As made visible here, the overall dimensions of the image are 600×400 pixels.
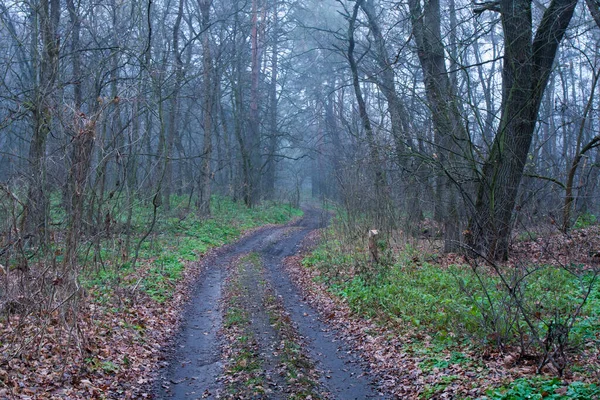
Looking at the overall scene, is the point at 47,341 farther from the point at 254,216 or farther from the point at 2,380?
the point at 254,216

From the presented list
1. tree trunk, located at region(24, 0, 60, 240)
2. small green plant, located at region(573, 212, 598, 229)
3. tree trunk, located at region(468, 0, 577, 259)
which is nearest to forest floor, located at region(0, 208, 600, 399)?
tree trunk, located at region(468, 0, 577, 259)

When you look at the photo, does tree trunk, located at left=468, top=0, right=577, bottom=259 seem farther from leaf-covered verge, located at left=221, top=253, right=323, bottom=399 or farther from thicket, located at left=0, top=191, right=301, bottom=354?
thicket, located at left=0, top=191, right=301, bottom=354

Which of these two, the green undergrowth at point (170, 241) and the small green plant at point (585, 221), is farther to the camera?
the small green plant at point (585, 221)

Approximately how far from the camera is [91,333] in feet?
25.7

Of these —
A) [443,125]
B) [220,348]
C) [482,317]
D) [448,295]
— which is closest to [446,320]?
[482,317]

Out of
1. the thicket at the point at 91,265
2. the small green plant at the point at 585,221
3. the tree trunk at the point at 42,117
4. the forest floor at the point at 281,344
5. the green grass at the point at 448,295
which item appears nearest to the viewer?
the forest floor at the point at 281,344

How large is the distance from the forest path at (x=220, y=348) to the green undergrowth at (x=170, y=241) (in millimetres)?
989

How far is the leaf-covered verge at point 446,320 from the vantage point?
5.96 meters

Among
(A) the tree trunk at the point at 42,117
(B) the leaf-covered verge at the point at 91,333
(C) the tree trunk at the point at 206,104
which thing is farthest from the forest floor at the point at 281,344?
(C) the tree trunk at the point at 206,104

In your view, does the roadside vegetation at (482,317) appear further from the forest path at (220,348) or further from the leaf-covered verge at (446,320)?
the forest path at (220,348)

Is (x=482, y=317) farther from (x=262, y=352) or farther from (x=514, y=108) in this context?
(x=514, y=108)

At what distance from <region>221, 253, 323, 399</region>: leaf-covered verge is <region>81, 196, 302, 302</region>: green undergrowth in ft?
6.57

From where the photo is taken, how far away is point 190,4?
27516 millimetres

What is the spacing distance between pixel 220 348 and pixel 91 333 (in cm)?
205
